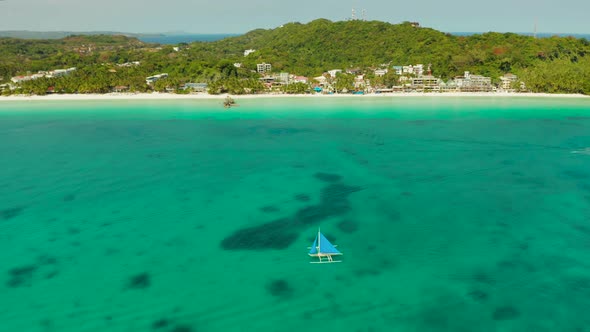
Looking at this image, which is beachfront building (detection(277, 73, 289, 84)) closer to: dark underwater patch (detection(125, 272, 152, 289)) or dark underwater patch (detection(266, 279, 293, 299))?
dark underwater patch (detection(125, 272, 152, 289))

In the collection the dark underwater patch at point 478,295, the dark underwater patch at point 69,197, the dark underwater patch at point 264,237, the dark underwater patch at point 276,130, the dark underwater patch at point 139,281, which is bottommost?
the dark underwater patch at point 478,295

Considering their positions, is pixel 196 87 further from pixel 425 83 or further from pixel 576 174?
pixel 576 174

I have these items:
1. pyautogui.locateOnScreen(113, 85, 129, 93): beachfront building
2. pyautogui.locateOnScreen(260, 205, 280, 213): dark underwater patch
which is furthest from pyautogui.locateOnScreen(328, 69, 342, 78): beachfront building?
pyautogui.locateOnScreen(260, 205, 280, 213): dark underwater patch

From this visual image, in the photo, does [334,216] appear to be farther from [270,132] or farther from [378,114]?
[378,114]

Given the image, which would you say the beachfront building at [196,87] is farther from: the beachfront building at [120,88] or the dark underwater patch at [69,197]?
the dark underwater patch at [69,197]

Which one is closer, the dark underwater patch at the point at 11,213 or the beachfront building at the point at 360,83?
the dark underwater patch at the point at 11,213

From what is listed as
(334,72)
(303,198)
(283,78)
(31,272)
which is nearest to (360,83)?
(334,72)

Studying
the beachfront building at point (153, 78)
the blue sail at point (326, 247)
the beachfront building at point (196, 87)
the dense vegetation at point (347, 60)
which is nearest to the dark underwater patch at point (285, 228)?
the blue sail at point (326, 247)
